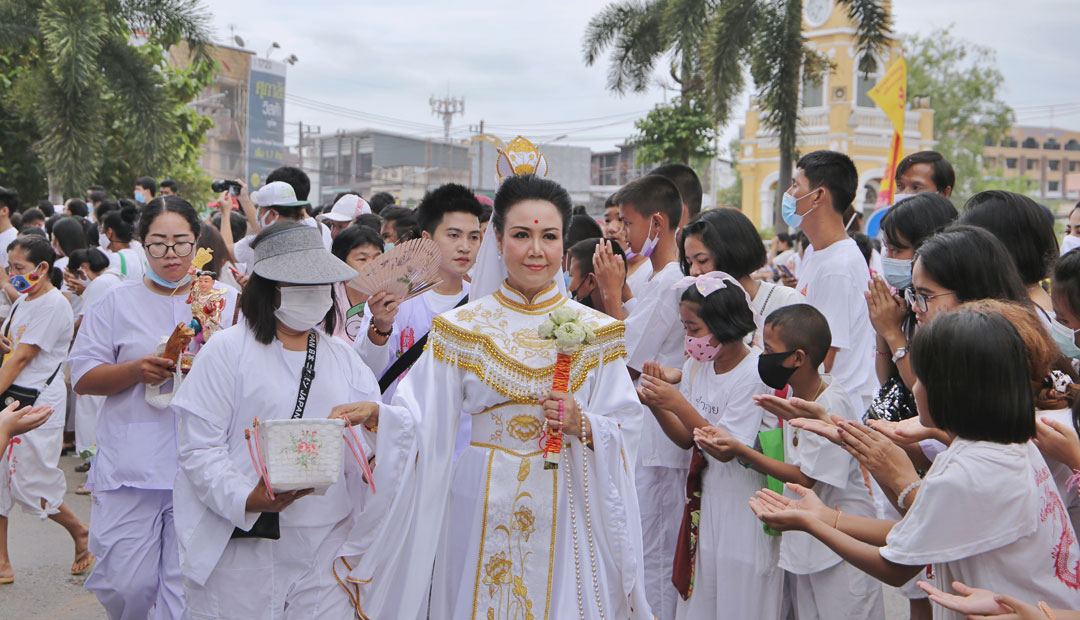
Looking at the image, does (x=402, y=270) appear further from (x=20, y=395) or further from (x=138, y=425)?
(x=20, y=395)

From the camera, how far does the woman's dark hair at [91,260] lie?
335 inches

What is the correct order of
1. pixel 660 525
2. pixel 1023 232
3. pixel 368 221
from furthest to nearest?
pixel 368 221, pixel 660 525, pixel 1023 232

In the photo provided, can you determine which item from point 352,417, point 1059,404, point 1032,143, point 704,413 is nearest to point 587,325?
point 352,417

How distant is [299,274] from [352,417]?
566 mm

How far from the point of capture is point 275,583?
11.4 ft

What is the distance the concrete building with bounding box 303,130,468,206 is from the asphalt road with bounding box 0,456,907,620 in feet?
138

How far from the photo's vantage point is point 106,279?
733cm

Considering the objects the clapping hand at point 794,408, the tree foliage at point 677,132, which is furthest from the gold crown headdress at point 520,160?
the tree foliage at point 677,132

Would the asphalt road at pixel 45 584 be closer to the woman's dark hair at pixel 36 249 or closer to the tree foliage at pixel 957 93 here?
the woman's dark hair at pixel 36 249

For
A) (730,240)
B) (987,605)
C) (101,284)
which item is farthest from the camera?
(101,284)

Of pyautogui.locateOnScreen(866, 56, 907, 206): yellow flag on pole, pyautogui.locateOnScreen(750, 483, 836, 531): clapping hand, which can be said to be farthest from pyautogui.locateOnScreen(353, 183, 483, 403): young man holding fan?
pyautogui.locateOnScreen(866, 56, 907, 206): yellow flag on pole

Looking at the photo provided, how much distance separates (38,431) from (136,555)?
2.64 m

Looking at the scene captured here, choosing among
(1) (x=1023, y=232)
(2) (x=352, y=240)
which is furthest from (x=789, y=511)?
(2) (x=352, y=240)

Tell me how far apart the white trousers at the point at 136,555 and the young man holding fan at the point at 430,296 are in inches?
44.2
